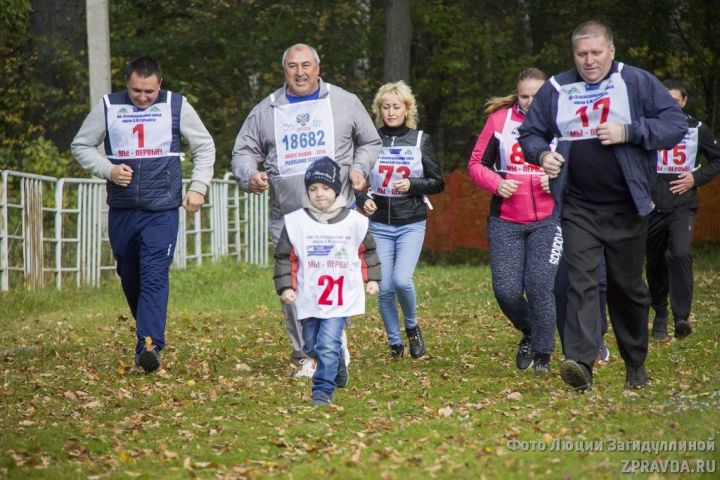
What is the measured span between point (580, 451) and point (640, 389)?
2304mm

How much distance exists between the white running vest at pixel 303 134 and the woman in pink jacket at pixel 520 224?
1.19 meters

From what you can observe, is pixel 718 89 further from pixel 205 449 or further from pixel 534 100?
pixel 205 449

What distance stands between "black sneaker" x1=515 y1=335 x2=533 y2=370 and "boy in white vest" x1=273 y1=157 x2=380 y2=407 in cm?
236

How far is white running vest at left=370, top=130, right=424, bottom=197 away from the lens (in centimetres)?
1128

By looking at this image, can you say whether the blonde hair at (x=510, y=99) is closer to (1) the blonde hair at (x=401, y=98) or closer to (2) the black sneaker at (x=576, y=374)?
(1) the blonde hair at (x=401, y=98)

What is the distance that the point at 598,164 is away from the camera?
8391mm

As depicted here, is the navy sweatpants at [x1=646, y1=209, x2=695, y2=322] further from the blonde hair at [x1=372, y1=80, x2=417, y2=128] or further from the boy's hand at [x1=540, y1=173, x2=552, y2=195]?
the boy's hand at [x1=540, y1=173, x2=552, y2=195]

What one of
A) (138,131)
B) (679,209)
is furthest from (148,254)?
(679,209)

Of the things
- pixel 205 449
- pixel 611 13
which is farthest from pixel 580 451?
pixel 611 13

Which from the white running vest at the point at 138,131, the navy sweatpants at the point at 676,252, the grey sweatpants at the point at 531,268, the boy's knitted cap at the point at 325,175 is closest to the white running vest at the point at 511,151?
the grey sweatpants at the point at 531,268

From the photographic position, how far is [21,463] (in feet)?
22.4

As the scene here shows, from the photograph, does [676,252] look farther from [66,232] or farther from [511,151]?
[66,232]

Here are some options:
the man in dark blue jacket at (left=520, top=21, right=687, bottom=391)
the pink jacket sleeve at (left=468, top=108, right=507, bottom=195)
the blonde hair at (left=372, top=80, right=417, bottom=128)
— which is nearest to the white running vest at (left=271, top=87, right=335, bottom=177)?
the pink jacket sleeve at (left=468, top=108, right=507, bottom=195)

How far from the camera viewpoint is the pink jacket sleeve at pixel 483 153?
401 inches
